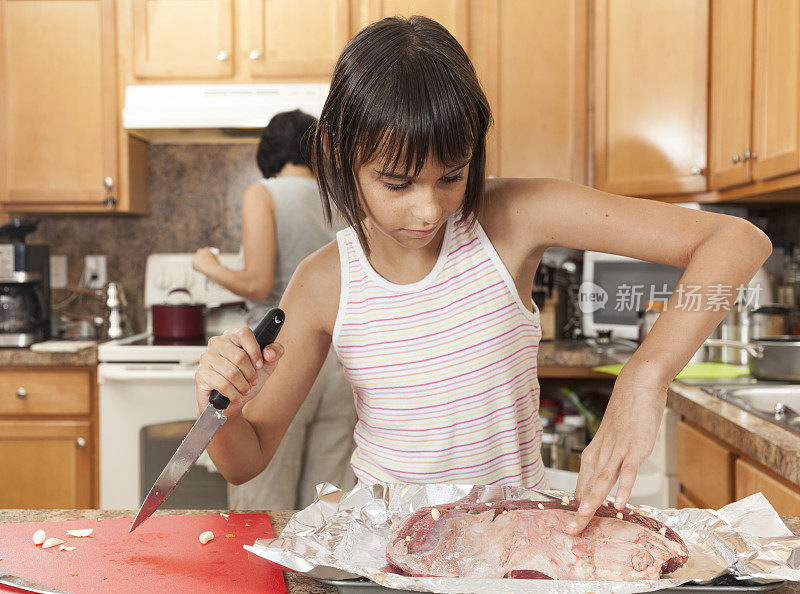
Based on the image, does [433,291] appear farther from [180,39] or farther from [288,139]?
[180,39]

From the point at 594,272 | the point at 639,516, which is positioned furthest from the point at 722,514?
the point at 594,272

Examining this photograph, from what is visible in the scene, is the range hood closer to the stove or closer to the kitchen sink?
the stove

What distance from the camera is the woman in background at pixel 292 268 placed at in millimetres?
1947

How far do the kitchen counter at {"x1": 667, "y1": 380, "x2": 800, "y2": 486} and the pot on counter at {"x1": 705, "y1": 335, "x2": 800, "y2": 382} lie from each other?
0.15 m

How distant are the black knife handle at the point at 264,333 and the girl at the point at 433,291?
0.01 m

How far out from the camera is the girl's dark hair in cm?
83

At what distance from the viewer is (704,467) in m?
1.74

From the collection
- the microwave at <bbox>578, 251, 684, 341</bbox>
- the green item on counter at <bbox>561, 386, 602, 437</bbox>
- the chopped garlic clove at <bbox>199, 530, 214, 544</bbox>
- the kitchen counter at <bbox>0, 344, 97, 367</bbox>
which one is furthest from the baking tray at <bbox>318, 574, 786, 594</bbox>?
the kitchen counter at <bbox>0, 344, 97, 367</bbox>

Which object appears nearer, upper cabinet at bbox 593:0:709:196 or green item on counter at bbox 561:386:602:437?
green item on counter at bbox 561:386:602:437

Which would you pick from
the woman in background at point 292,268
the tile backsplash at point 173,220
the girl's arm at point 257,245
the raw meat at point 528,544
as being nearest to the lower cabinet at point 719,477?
the raw meat at point 528,544

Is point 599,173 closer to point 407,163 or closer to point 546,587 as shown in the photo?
point 407,163

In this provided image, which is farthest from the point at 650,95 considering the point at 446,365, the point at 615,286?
the point at 446,365

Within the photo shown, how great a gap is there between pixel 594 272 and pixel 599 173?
14.5 inches

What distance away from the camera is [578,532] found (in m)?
0.80
